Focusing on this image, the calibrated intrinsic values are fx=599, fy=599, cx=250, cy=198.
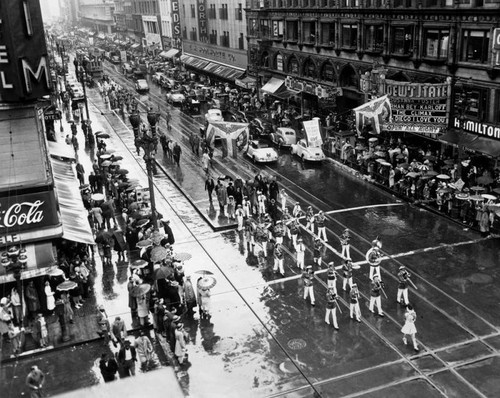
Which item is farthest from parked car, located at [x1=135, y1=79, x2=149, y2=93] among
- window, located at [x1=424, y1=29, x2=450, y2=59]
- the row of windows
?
window, located at [x1=424, y1=29, x2=450, y2=59]

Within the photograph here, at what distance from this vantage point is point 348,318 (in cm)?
2212

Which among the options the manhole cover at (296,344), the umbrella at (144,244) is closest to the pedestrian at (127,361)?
the manhole cover at (296,344)

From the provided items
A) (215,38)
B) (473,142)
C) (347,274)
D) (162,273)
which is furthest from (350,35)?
(215,38)

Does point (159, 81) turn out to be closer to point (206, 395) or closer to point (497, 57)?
point (497, 57)

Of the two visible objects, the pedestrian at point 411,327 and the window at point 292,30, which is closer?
the pedestrian at point 411,327

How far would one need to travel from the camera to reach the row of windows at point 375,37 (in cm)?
3562

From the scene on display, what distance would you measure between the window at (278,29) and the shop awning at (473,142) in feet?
99.0

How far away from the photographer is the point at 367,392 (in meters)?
17.7

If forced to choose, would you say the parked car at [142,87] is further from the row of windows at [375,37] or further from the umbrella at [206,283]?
the umbrella at [206,283]

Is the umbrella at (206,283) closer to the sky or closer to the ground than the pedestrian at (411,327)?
closer to the sky

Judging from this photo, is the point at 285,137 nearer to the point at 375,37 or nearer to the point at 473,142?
the point at 375,37

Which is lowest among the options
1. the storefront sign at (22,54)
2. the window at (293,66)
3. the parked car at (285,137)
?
the parked car at (285,137)

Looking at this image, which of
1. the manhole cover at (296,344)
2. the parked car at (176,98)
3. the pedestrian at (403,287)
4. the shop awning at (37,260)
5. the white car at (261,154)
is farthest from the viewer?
the parked car at (176,98)

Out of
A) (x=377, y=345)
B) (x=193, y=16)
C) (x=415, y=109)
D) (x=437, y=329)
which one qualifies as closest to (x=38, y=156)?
(x=377, y=345)
